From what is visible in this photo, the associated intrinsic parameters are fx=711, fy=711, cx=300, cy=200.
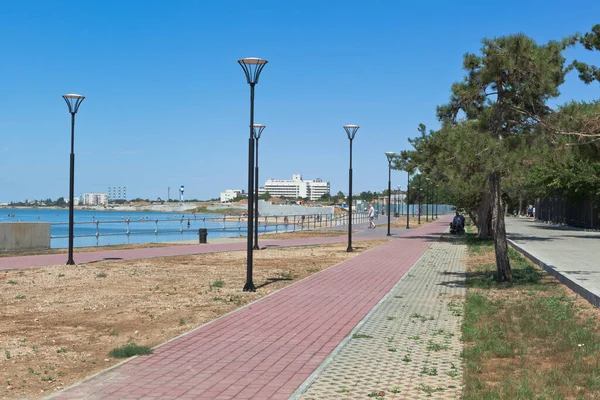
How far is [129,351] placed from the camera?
7.90 meters

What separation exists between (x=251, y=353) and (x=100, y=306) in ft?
16.2

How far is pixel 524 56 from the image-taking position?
44.0 feet

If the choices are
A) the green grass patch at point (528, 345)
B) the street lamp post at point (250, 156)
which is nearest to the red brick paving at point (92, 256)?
the street lamp post at point (250, 156)

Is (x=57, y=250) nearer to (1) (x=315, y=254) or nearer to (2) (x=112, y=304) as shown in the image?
(1) (x=315, y=254)

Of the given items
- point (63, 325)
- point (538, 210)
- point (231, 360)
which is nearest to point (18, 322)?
point (63, 325)

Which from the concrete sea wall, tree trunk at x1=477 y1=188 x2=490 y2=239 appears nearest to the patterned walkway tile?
the concrete sea wall

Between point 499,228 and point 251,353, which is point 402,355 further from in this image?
point 499,228

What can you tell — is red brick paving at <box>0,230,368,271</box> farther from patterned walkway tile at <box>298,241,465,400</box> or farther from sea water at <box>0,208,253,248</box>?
patterned walkway tile at <box>298,241,465,400</box>

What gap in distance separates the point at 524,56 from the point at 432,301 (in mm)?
4947

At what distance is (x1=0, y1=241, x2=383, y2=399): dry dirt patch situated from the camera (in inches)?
300

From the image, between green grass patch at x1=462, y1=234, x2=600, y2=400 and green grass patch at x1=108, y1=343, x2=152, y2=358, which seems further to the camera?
green grass patch at x1=108, y1=343, x2=152, y2=358

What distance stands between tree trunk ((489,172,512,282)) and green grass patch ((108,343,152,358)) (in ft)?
27.7

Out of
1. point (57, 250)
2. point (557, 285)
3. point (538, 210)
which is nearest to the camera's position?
point (557, 285)

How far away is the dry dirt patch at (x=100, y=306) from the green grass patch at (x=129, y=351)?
119 millimetres
